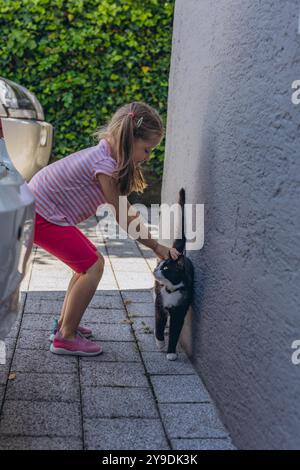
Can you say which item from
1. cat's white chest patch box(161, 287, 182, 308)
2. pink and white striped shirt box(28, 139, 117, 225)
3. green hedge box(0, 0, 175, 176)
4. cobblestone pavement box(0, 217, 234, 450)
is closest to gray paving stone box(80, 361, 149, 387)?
cobblestone pavement box(0, 217, 234, 450)

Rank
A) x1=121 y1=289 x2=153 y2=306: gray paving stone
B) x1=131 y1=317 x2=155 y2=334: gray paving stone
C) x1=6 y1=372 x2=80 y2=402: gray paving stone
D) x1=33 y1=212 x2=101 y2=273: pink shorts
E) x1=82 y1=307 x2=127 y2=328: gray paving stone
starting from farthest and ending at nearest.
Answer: x1=121 y1=289 x2=153 y2=306: gray paving stone → x1=82 y1=307 x2=127 y2=328: gray paving stone → x1=131 y1=317 x2=155 y2=334: gray paving stone → x1=33 y1=212 x2=101 y2=273: pink shorts → x1=6 y1=372 x2=80 y2=402: gray paving stone

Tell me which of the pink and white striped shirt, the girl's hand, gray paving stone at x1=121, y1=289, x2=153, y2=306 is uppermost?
the pink and white striped shirt

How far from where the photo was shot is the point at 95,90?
8438 millimetres

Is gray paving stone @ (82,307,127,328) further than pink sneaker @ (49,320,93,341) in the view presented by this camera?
Yes

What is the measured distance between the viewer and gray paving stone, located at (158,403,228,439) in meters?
2.71

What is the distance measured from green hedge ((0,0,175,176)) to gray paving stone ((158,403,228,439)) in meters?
5.97

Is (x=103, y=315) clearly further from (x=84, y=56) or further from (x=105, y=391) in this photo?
(x=84, y=56)

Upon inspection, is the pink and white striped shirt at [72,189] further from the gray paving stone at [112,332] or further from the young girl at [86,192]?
the gray paving stone at [112,332]

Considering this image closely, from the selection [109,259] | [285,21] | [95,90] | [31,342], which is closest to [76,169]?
[31,342]

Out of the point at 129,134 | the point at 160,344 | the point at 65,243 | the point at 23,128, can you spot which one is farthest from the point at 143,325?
the point at 23,128

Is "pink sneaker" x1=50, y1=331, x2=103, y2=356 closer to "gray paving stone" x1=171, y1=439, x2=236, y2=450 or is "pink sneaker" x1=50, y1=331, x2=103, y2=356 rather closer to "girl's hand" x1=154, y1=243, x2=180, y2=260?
"girl's hand" x1=154, y1=243, x2=180, y2=260

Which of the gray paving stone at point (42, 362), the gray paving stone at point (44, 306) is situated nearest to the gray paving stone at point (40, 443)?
the gray paving stone at point (42, 362)

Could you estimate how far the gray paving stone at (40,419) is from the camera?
2658 mm

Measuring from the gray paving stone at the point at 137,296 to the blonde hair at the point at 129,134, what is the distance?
132 centimetres
